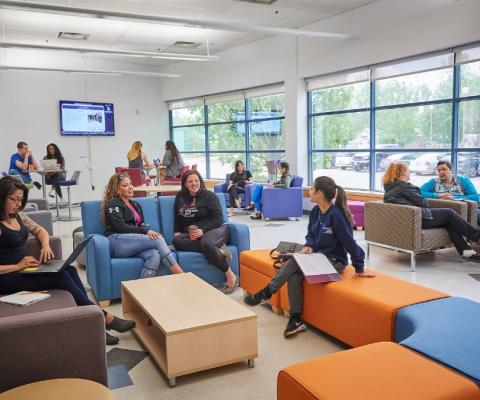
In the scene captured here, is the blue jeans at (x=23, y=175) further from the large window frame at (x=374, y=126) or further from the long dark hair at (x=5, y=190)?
the long dark hair at (x=5, y=190)

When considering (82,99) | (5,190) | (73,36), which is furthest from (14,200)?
(82,99)

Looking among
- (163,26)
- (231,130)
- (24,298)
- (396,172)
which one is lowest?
(24,298)

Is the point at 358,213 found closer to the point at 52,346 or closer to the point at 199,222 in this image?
→ the point at 199,222

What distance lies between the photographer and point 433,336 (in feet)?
7.12

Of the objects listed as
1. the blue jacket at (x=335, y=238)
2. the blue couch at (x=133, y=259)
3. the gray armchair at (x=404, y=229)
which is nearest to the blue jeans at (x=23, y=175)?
the blue couch at (x=133, y=259)

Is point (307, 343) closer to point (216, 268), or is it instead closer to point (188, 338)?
point (188, 338)

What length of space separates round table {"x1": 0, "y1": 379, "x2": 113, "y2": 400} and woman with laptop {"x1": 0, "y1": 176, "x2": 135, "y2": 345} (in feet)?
3.74

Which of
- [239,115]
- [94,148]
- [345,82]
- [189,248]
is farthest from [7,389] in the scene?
[94,148]

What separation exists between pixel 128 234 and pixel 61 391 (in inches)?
93.4

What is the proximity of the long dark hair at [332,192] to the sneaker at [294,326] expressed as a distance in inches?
30.1

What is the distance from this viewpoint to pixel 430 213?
4.90 metres

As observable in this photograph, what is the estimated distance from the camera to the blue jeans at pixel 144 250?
398cm

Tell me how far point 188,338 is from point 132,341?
81 cm

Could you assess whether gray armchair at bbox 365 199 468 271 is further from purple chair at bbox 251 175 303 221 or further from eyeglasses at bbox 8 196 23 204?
eyeglasses at bbox 8 196 23 204
